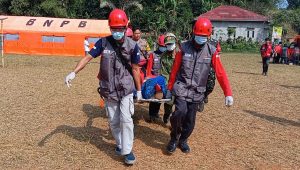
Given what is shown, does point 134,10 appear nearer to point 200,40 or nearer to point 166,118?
point 166,118

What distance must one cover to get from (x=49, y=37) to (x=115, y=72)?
2056 centimetres

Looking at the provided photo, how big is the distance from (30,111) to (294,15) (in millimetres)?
42210

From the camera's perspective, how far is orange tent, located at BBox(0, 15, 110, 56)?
79.0 feet

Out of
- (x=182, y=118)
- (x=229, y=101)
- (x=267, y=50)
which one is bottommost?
(x=267, y=50)

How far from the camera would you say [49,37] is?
79.6ft

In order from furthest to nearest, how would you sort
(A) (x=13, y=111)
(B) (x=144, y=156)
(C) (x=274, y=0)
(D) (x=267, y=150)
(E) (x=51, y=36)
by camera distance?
(C) (x=274, y=0)
(E) (x=51, y=36)
(A) (x=13, y=111)
(D) (x=267, y=150)
(B) (x=144, y=156)

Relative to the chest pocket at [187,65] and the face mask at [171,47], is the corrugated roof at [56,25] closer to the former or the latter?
the face mask at [171,47]

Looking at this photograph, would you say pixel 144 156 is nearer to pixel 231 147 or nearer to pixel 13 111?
pixel 231 147

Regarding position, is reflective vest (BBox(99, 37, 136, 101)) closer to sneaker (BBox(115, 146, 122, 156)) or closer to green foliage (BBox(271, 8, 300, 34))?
sneaker (BBox(115, 146, 122, 156))

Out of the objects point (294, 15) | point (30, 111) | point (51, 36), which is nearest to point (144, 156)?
point (30, 111)

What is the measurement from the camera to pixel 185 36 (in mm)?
37250

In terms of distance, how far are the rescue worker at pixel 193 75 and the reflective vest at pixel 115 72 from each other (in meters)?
0.70

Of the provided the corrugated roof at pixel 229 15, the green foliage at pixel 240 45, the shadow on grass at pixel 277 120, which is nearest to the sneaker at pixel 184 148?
the shadow on grass at pixel 277 120

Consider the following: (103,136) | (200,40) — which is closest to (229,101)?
(200,40)
